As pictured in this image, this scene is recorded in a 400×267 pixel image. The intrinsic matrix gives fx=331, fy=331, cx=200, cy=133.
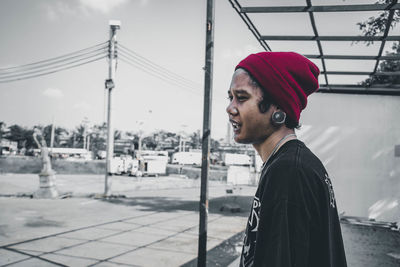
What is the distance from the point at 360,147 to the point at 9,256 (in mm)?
7611

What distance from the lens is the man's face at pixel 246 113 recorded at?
1.34 metres

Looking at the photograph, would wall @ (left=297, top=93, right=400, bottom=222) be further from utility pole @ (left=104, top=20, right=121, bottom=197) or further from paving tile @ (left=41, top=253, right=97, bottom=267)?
utility pole @ (left=104, top=20, right=121, bottom=197)

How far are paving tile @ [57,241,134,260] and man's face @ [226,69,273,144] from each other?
5291mm

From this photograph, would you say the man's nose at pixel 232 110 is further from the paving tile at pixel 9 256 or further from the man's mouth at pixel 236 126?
the paving tile at pixel 9 256

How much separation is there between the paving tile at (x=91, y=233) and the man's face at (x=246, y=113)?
6.71 meters

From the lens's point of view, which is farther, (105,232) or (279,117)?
(105,232)

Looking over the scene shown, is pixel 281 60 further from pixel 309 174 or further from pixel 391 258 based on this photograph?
pixel 391 258

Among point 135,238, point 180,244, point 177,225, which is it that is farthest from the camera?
point 177,225

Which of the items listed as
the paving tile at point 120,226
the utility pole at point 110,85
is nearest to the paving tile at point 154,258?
the paving tile at point 120,226

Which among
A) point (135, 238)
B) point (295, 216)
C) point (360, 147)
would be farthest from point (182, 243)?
point (295, 216)

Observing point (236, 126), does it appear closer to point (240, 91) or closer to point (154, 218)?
point (240, 91)

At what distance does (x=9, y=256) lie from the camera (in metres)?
5.70

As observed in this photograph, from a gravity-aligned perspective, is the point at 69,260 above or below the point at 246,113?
below

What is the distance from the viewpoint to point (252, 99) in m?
1.34
